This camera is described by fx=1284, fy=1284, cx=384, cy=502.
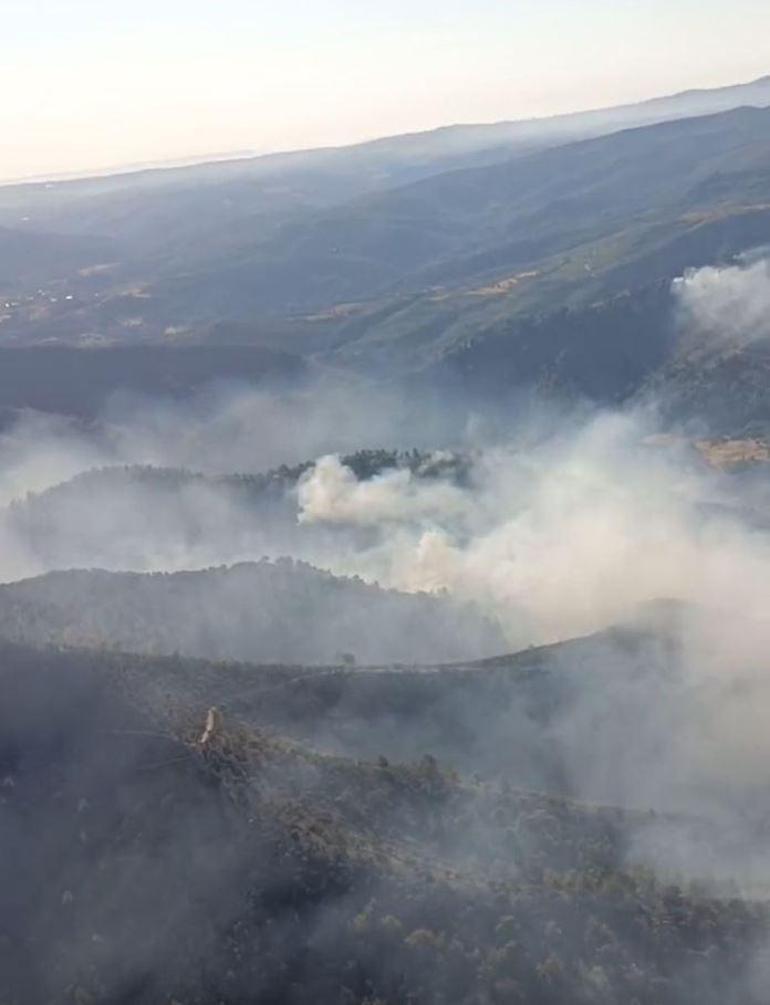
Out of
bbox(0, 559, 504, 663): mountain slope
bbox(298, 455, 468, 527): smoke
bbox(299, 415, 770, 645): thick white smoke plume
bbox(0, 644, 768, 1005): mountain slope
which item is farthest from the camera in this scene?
bbox(298, 455, 468, 527): smoke

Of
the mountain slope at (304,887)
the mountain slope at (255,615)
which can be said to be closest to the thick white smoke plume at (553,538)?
the mountain slope at (255,615)

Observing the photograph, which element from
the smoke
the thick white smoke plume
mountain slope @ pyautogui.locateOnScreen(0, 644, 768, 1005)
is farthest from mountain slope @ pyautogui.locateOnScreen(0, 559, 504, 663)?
the smoke

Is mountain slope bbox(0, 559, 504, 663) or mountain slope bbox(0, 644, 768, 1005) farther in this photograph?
mountain slope bbox(0, 559, 504, 663)

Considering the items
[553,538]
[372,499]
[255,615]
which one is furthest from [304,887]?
[372,499]

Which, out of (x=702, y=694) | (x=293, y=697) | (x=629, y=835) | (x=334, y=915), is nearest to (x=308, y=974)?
(x=334, y=915)

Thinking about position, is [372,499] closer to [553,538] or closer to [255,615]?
[553,538]

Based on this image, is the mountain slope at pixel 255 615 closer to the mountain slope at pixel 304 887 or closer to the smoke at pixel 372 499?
the mountain slope at pixel 304 887

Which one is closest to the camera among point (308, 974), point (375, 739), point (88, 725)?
point (308, 974)

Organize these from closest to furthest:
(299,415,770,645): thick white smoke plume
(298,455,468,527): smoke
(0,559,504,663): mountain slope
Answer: (0,559,504,663): mountain slope → (299,415,770,645): thick white smoke plume → (298,455,468,527): smoke

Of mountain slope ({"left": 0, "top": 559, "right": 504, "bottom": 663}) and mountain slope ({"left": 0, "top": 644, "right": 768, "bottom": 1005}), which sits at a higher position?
mountain slope ({"left": 0, "top": 644, "right": 768, "bottom": 1005})

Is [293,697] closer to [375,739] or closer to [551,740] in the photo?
[375,739]

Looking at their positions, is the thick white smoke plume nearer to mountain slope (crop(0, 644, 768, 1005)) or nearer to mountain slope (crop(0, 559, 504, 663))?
mountain slope (crop(0, 559, 504, 663))
